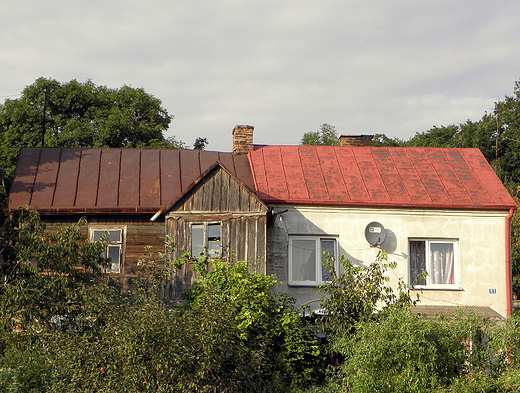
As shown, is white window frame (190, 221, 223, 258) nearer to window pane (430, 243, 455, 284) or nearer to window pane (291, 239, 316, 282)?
window pane (291, 239, 316, 282)

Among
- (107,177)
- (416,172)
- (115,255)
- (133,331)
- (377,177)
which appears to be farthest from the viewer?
(416,172)

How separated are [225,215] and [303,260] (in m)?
2.79

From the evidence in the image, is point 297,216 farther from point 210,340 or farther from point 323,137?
point 323,137

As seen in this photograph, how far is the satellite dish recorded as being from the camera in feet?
59.1

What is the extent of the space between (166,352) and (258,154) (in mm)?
11733

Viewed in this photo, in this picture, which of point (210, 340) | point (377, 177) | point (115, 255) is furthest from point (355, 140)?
point (210, 340)

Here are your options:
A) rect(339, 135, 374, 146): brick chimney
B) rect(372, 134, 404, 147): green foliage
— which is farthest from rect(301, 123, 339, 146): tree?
rect(339, 135, 374, 146): brick chimney

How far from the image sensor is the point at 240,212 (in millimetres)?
17062

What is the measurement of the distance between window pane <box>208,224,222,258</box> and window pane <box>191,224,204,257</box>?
0.22m

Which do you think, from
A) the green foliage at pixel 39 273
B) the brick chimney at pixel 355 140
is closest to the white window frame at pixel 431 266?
the brick chimney at pixel 355 140

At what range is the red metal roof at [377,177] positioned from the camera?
18500 mm

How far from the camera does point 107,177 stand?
19219mm

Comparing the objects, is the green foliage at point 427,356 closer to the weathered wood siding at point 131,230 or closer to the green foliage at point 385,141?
the weathered wood siding at point 131,230

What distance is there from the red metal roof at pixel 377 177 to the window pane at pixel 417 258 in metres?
1.17
